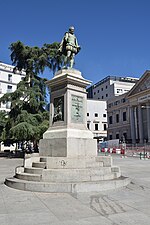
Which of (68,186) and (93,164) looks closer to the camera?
(68,186)

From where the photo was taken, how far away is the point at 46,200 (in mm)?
5711

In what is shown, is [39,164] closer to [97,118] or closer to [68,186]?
[68,186]

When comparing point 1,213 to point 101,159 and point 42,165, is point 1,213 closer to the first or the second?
point 42,165

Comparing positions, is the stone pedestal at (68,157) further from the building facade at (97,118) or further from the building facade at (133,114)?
the building facade at (97,118)

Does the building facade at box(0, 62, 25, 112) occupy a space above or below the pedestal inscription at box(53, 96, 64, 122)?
above

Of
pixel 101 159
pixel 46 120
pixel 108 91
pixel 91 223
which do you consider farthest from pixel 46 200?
pixel 108 91

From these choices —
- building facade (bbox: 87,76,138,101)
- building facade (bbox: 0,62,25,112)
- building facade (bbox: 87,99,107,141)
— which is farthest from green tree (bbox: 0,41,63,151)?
building facade (bbox: 87,76,138,101)

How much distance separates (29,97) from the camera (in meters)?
25.9

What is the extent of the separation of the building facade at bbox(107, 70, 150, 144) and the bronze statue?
4555cm

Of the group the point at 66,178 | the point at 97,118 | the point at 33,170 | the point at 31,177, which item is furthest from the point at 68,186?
the point at 97,118

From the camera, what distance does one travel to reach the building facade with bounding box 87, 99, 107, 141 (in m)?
80.0

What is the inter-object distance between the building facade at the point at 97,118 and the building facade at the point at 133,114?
864 cm

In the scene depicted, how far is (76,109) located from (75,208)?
17.2ft

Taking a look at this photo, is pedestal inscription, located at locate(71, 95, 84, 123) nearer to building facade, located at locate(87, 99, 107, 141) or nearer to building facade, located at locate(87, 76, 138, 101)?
building facade, located at locate(87, 99, 107, 141)
